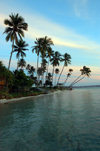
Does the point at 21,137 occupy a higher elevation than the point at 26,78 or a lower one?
lower

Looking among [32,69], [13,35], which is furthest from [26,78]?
[32,69]

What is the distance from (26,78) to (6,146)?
1340 inches

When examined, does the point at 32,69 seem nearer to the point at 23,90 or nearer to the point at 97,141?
the point at 23,90

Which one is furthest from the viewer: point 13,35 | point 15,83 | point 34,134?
point 15,83

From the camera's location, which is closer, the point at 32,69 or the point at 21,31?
the point at 21,31

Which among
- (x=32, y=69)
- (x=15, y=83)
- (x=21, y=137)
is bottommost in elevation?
(x=21, y=137)

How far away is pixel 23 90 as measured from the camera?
41.3 m

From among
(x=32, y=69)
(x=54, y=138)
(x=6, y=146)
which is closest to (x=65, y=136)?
(x=54, y=138)

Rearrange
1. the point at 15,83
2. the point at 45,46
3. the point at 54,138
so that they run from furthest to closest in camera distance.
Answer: the point at 45,46
the point at 15,83
the point at 54,138

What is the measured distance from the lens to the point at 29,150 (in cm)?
514

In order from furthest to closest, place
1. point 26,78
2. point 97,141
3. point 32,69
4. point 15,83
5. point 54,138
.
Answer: point 32,69 < point 26,78 < point 15,83 < point 54,138 < point 97,141

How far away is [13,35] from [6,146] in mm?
29756

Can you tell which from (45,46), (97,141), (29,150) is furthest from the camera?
(45,46)

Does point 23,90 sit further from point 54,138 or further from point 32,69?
point 32,69
